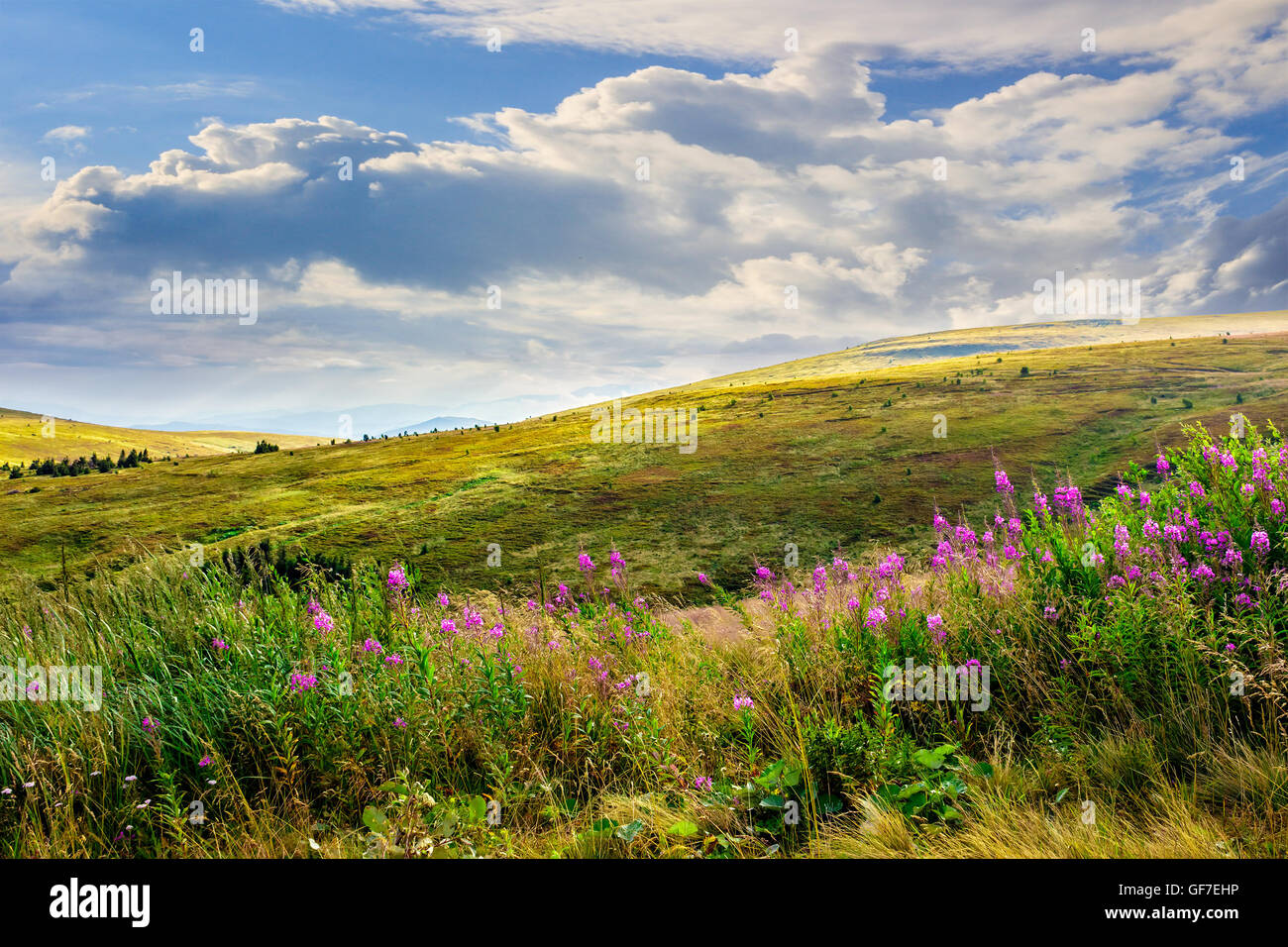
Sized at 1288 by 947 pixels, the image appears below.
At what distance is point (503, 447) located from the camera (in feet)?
172

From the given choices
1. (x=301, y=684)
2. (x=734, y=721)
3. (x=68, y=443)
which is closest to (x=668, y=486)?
(x=734, y=721)

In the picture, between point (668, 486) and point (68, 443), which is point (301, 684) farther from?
point (68, 443)

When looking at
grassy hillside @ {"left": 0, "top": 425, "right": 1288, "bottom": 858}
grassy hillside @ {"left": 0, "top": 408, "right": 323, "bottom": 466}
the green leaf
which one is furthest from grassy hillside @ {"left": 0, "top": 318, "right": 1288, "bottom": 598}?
grassy hillside @ {"left": 0, "top": 408, "right": 323, "bottom": 466}

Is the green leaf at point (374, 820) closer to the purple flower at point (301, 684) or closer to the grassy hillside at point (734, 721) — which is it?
the grassy hillside at point (734, 721)

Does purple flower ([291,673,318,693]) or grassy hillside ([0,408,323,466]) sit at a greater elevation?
grassy hillside ([0,408,323,466])

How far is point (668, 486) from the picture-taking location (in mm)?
30438

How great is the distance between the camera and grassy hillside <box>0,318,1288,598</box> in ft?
74.7

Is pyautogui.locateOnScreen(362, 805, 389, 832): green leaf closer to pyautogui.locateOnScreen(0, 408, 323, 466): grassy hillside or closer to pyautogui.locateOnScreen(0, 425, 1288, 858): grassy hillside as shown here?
pyautogui.locateOnScreen(0, 425, 1288, 858): grassy hillside

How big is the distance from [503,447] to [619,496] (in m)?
24.9

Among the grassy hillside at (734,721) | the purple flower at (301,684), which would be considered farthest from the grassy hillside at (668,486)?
the purple flower at (301,684)

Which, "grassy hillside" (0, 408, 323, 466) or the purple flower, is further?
"grassy hillside" (0, 408, 323, 466)

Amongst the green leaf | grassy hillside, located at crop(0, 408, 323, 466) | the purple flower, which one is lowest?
the green leaf

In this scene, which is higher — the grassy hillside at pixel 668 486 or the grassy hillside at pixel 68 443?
the grassy hillside at pixel 68 443

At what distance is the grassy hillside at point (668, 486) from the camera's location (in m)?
22.8
